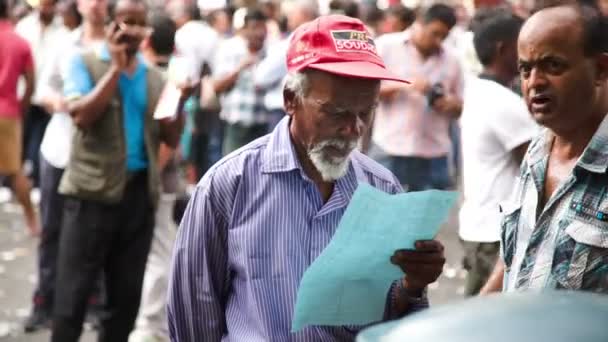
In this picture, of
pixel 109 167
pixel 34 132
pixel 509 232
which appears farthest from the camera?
pixel 34 132

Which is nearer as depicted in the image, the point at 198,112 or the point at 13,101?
the point at 13,101

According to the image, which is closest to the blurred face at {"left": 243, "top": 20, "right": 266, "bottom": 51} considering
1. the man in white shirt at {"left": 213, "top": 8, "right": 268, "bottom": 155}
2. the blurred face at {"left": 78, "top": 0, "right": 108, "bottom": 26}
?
the man in white shirt at {"left": 213, "top": 8, "right": 268, "bottom": 155}

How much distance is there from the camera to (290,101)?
3.43m

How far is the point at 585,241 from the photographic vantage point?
10.2 feet

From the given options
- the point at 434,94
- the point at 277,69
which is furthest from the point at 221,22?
the point at 434,94

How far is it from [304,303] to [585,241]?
2.40ft

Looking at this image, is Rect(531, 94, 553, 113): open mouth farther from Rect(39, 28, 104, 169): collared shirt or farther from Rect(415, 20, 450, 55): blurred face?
Rect(415, 20, 450, 55): blurred face

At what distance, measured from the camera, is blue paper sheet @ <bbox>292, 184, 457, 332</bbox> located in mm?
3088

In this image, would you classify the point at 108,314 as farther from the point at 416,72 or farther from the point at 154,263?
the point at 416,72

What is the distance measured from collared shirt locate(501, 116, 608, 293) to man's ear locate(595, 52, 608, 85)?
0.44ft

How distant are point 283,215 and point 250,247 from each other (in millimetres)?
124

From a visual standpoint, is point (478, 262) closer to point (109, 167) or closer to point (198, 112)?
point (109, 167)

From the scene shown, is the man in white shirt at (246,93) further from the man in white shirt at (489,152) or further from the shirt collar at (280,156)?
the shirt collar at (280,156)

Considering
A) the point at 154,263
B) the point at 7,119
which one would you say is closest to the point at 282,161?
the point at 154,263
